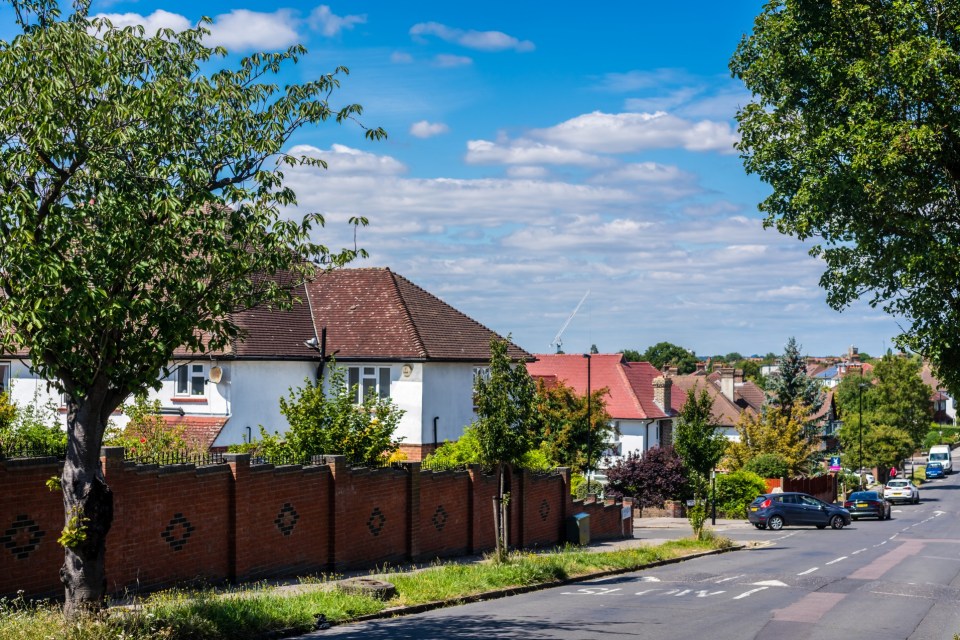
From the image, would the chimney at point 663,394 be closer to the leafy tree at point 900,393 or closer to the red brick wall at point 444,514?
the leafy tree at point 900,393

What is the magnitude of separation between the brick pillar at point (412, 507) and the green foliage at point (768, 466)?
3737 centimetres

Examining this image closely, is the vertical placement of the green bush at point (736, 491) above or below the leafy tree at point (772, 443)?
below

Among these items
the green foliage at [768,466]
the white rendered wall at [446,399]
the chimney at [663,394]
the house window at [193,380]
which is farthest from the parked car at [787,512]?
the house window at [193,380]

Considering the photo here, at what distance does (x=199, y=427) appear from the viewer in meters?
32.9

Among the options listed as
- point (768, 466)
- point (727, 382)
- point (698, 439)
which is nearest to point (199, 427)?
point (698, 439)

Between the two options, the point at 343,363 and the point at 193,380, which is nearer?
the point at 193,380

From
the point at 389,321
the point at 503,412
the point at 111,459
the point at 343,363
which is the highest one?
the point at 389,321

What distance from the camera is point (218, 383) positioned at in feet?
112

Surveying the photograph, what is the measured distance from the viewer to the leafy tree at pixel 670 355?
174 metres

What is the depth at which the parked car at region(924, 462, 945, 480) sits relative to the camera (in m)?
108

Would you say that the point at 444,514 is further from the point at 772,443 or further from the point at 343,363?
the point at 772,443

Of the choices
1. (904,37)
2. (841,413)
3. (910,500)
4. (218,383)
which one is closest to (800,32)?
(904,37)

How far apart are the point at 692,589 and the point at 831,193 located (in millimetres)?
10420

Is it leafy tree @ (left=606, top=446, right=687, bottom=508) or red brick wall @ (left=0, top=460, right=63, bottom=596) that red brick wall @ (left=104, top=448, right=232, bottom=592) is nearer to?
red brick wall @ (left=0, top=460, right=63, bottom=596)
